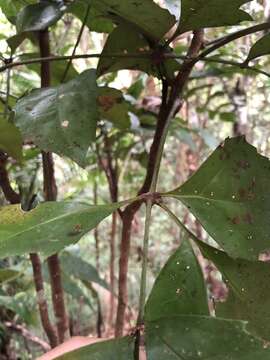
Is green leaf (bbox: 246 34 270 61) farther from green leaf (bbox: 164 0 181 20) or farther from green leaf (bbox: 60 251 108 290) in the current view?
green leaf (bbox: 60 251 108 290)

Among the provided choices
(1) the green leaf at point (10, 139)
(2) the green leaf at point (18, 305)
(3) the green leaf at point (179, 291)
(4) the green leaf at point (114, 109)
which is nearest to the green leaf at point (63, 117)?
(1) the green leaf at point (10, 139)

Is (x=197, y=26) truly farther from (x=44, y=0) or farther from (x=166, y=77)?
(x=44, y=0)

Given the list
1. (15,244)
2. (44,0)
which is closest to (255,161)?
(15,244)

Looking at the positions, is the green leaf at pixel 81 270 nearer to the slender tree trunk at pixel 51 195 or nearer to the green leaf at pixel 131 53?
the slender tree trunk at pixel 51 195

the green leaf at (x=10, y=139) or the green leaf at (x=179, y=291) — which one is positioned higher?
the green leaf at (x=10, y=139)

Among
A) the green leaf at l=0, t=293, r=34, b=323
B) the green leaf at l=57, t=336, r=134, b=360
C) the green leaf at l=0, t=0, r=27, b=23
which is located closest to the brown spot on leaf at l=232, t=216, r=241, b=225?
the green leaf at l=57, t=336, r=134, b=360

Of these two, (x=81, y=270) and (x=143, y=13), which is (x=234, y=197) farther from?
(x=81, y=270)
